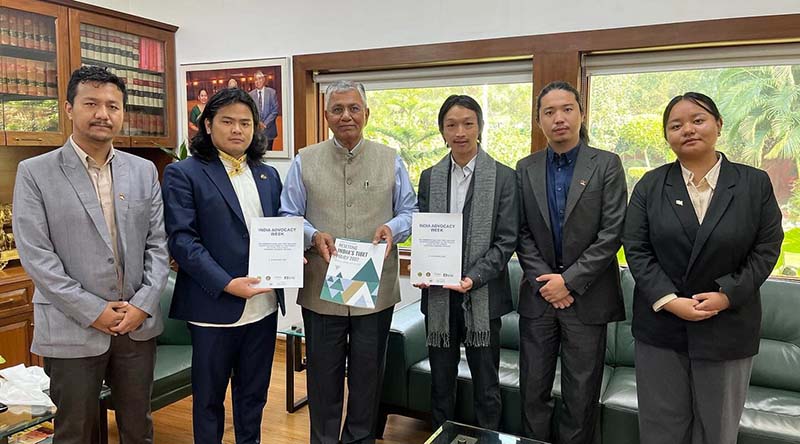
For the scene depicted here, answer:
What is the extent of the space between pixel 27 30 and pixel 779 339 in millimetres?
4421

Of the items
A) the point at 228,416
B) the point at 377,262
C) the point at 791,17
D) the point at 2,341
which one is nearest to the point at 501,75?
the point at 791,17

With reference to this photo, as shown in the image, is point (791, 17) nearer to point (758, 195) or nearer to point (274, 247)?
point (758, 195)

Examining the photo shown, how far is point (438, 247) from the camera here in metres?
2.20

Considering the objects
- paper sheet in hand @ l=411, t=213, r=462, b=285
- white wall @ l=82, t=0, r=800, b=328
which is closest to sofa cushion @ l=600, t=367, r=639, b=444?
paper sheet in hand @ l=411, t=213, r=462, b=285

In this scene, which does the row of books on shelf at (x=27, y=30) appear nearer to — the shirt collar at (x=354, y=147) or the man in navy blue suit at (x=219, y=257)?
the man in navy blue suit at (x=219, y=257)

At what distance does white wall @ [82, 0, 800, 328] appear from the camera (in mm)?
2998

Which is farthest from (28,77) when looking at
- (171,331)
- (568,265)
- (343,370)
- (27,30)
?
(568,265)

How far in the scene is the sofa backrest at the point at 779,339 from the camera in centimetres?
256

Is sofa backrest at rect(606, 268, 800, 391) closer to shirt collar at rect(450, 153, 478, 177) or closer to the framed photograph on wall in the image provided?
shirt collar at rect(450, 153, 478, 177)

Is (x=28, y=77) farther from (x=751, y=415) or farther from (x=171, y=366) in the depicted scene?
(x=751, y=415)

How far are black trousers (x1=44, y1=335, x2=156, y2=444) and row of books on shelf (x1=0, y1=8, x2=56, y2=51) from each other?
2439 millimetres

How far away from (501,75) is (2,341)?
330 centimetres

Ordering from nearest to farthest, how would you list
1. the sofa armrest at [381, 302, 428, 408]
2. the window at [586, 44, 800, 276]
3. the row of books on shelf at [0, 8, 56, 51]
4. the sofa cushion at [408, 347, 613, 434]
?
the sofa cushion at [408, 347, 613, 434], the sofa armrest at [381, 302, 428, 408], the window at [586, 44, 800, 276], the row of books on shelf at [0, 8, 56, 51]

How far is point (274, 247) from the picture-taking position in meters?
2.09
